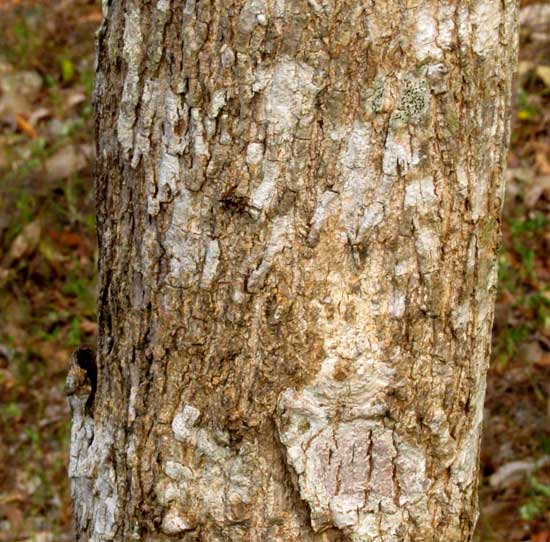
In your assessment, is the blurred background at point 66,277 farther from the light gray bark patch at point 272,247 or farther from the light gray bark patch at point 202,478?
the light gray bark patch at point 272,247

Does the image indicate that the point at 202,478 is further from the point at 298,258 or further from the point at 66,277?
the point at 66,277

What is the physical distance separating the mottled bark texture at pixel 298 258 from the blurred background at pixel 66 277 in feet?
6.24

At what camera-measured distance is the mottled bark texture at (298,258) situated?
1335mm

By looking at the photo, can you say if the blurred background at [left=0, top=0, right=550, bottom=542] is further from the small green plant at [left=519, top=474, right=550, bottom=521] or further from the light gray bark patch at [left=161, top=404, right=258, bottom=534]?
the light gray bark patch at [left=161, top=404, right=258, bottom=534]

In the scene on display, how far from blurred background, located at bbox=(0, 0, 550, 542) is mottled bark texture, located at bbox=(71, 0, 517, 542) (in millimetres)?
1902

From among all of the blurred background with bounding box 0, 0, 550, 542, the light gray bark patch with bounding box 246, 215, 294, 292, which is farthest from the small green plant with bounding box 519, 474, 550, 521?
the light gray bark patch with bounding box 246, 215, 294, 292

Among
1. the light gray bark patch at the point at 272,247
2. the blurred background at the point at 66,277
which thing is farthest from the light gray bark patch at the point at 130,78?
the blurred background at the point at 66,277

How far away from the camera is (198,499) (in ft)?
5.04

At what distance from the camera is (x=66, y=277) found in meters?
4.70

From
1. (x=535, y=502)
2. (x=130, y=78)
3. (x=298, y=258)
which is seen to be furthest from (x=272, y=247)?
(x=535, y=502)

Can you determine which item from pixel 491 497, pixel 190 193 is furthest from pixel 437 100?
pixel 491 497

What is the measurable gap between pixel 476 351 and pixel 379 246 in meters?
0.28

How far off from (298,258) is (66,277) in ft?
11.4

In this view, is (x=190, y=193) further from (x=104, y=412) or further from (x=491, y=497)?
(x=491, y=497)
